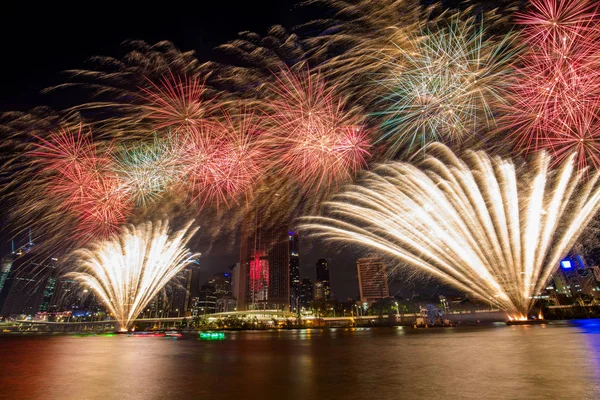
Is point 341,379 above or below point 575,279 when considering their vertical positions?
below

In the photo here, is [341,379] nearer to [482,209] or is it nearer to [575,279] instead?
[482,209]

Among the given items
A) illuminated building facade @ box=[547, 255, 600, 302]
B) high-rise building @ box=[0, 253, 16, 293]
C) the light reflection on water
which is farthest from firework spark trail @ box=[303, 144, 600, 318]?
high-rise building @ box=[0, 253, 16, 293]

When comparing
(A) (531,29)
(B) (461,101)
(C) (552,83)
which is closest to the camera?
(A) (531,29)

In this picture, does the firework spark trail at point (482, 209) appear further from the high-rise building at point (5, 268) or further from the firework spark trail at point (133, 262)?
the high-rise building at point (5, 268)

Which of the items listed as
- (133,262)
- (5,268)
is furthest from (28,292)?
(133,262)

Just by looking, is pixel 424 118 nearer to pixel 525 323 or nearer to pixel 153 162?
pixel 153 162

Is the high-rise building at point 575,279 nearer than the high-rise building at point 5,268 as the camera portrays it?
Yes

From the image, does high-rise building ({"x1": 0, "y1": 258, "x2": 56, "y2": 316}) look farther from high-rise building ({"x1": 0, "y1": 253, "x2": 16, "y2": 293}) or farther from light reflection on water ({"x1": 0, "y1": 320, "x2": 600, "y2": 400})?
light reflection on water ({"x1": 0, "y1": 320, "x2": 600, "y2": 400})

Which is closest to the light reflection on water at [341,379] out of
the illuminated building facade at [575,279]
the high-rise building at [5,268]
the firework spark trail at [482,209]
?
the firework spark trail at [482,209]

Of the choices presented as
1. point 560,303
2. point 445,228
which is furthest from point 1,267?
point 560,303

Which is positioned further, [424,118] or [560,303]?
[560,303]

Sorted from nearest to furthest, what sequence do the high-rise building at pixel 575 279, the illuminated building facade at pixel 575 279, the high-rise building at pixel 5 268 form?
the high-rise building at pixel 575 279 < the illuminated building facade at pixel 575 279 < the high-rise building at pixel 5 268
